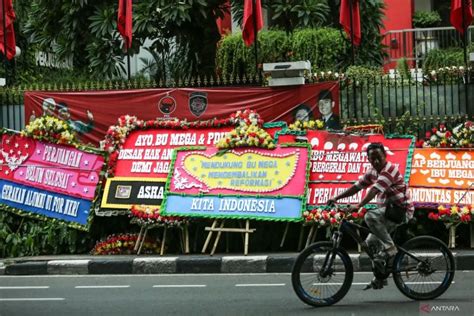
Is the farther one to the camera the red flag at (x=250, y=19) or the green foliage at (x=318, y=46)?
the green foliage at (x=318, y=46)

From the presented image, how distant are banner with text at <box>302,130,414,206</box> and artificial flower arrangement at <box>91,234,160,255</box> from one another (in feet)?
7.87

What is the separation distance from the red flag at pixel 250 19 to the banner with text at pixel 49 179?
399 cm

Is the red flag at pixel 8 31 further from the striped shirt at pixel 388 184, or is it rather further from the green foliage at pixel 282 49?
the striped shirt at pixel 388 184

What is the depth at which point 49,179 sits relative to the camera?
14.5m

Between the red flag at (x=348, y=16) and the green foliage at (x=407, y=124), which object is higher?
the red flag at (x=348, y=16)

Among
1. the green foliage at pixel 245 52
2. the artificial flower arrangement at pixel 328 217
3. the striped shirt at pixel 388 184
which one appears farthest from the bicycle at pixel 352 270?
the green foliage at pixel 245 52

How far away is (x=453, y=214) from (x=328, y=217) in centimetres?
164

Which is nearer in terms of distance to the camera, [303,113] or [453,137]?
[453,137]

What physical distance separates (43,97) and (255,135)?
4.09m

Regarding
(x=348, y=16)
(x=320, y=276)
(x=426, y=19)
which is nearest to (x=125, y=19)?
(x=348, y=16)

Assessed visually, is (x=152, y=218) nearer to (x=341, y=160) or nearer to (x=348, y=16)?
(x=341, y=160)

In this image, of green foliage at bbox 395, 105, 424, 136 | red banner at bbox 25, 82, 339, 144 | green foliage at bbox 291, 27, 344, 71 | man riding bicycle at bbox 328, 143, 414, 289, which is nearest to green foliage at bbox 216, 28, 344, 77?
green foliage at bbox 291, 27, 344, 71

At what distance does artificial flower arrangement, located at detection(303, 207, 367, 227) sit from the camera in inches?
501

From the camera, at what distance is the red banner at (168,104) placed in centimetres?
1500
